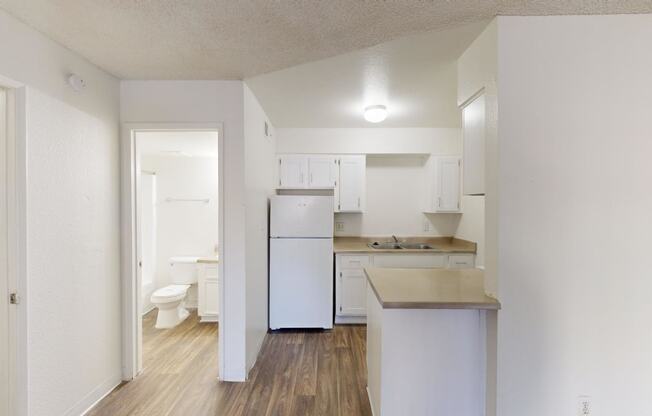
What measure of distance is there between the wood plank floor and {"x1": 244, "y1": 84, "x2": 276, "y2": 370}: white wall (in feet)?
0.75

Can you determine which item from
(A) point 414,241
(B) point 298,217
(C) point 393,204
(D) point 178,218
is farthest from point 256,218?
(A) point 414,241

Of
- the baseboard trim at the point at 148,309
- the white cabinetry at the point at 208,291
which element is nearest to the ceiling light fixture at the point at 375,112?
the white cabinetry at the point at 208,291

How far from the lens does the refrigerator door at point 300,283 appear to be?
3264 mm

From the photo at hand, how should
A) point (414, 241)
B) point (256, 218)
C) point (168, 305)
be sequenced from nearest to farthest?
point (256, 218), point (168, 305), point (414, 241)

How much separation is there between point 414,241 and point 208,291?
265 cm

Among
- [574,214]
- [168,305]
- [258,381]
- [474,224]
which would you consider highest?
[574,214]

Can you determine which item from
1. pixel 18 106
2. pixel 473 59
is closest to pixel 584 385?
pixel 473 59

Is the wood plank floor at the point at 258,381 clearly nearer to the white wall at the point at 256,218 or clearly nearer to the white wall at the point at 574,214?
the white wall at the point at 256,218

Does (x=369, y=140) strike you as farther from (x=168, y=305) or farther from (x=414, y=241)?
(x=168, y=305)

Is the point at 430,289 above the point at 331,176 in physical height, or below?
below

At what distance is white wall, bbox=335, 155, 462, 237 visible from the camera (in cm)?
405

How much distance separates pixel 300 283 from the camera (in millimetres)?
3271

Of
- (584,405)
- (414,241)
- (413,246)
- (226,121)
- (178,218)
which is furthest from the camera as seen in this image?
(178,218)

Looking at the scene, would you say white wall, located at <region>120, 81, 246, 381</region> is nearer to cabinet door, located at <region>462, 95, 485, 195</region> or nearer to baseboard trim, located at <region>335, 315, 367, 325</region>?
baseboard trim, located at <region>335, 315, 367, 325</region>
